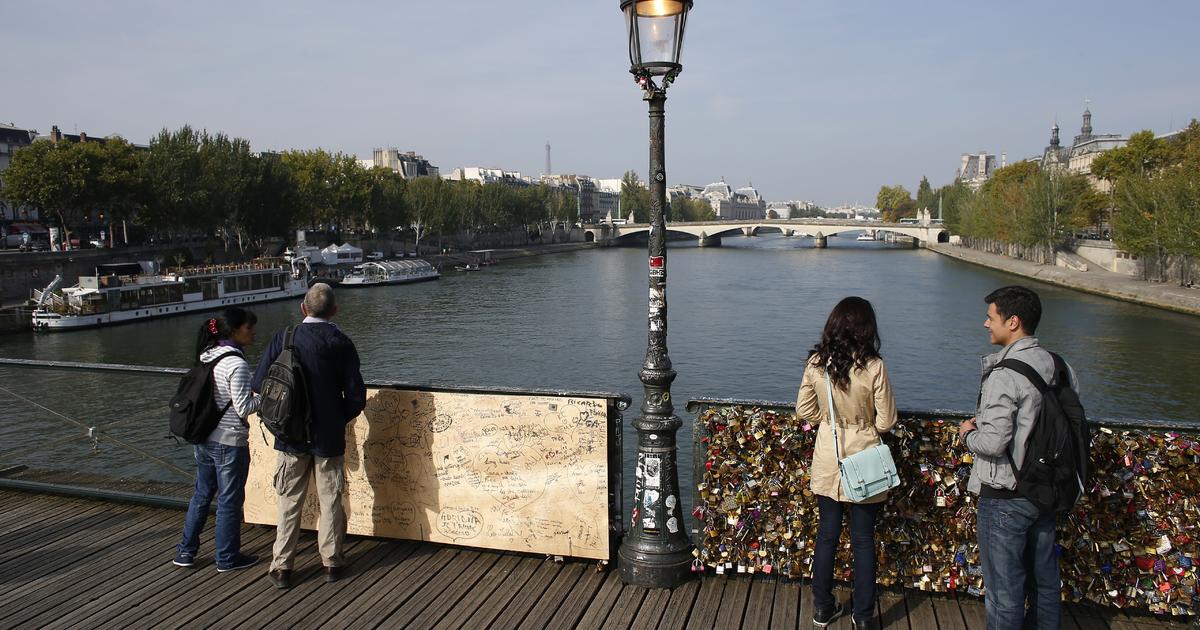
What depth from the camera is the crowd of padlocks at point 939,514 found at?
4.04 meters

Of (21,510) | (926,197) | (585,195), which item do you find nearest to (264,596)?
(21,510)

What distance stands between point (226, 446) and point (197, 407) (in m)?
0.28

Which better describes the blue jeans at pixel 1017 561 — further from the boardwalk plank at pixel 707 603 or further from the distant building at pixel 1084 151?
the distant building at pixel 1084 151

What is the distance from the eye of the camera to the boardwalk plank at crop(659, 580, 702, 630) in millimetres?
4312

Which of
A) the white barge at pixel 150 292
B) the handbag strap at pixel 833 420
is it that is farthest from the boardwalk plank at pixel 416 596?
the white barge at pixel 150 292

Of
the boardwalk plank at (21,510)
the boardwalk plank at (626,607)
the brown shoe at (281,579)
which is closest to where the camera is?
the boardwalk plank at (626,607)

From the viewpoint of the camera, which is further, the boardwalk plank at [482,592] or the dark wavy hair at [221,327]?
the dark wavy hair at [221,327]

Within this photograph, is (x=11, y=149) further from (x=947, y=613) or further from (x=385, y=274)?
(x=947, y=613)

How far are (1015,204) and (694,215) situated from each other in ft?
361

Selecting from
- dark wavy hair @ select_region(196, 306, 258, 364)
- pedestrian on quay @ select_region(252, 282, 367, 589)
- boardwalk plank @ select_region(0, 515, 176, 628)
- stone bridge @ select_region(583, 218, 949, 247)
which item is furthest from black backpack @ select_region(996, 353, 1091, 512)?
stone bridge @ select_region(583, 218, 949, 247)

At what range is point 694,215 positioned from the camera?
177375 millimetres

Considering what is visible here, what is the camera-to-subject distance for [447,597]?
4668 millimetres

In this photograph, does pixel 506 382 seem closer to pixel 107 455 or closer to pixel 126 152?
pixel 107 455

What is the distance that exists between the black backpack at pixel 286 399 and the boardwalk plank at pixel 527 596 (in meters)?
1.45
